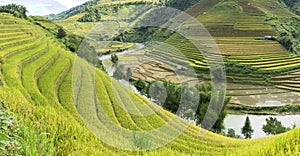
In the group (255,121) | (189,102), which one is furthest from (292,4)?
(189,102)

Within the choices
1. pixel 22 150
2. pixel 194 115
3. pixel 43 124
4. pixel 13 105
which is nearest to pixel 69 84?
pixel 13 105

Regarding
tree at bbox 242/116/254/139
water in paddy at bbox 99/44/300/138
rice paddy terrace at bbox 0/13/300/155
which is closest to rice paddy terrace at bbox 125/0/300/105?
water in paddy at bbox 99/44/300/138

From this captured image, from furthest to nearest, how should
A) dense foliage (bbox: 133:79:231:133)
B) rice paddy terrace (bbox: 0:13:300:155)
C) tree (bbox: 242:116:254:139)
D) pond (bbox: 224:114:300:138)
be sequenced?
pond (bbox: 224:114:300:138) → dense foliage (bbox: 133:79:231:133) → tree (bbox: 242:116:254:139) → rice paddy terrace (bbox: 0:13:300:155)

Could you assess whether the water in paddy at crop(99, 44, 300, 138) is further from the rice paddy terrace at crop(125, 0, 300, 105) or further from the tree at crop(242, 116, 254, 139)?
the tree at crop(242, 116, 254, 139)

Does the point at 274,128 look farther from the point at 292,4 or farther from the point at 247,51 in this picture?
the point at 292,4

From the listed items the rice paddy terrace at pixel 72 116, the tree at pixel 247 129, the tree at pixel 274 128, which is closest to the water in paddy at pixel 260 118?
the tree at pixel 274 128

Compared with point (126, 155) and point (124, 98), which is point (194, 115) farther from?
point (126, 155)

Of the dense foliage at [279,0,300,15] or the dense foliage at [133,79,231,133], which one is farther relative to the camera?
the dense foliage at [279,0,300,15]

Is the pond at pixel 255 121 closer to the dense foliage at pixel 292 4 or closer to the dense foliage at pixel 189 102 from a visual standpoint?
the dense foliage at pixel 189 102
